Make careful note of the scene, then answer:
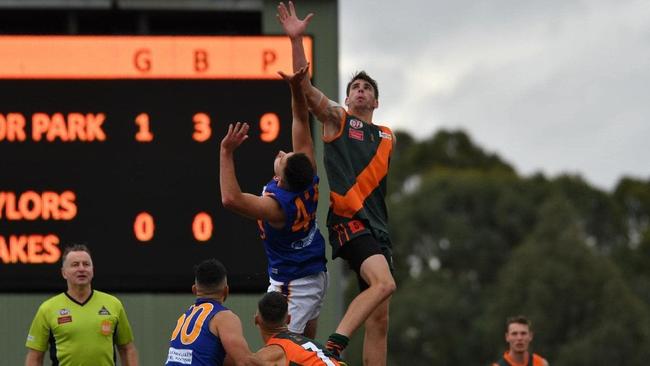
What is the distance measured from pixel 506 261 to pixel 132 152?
42.2 meters

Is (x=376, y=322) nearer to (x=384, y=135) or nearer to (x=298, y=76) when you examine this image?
(x=384, y=135)

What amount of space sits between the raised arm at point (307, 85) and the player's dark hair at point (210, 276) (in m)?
1.24

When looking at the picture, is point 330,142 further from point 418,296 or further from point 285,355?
point 418,296

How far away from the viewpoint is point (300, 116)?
1079 cm

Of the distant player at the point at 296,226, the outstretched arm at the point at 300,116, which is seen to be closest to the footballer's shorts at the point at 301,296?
the distant player at the point at 296,226

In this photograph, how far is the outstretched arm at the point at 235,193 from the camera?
10.0 meters

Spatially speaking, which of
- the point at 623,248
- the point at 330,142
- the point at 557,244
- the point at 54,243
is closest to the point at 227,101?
the point at 54,243

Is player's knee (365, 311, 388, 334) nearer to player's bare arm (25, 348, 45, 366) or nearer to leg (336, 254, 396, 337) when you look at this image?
leg (336, 254, 396, 337)

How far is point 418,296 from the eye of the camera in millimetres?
52500

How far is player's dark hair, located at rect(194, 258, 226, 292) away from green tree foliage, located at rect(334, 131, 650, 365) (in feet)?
122

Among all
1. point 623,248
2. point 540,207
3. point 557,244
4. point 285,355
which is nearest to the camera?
point 285,355

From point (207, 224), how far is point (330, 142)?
355cm

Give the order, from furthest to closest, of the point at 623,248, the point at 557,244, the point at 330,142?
the point at 623,248 < the point at 557,244 < the point at 330,142

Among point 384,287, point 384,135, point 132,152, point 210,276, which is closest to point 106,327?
point 210,276
